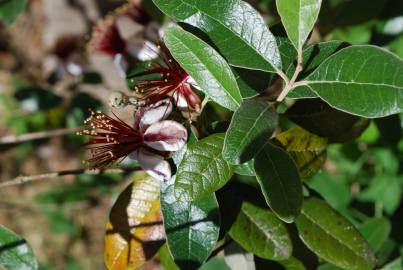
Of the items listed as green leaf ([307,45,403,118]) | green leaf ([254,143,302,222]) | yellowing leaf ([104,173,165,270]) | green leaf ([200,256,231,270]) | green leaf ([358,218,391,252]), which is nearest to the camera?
green leaf ([307,45,403,118])

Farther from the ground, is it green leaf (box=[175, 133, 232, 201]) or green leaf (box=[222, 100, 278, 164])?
green leaf (box=[222, 100, 278, 164])

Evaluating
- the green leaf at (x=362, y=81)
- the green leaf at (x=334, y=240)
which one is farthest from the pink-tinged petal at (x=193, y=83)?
the green leaf at (x=334, y=240)

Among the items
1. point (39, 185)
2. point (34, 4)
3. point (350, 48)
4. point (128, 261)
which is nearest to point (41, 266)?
point (39, 185)

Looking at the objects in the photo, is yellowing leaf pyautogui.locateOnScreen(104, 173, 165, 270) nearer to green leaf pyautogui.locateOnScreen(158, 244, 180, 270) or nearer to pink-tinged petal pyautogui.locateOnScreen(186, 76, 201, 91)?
green leaf pyautogui.locateOnScreen(158, 244, 180, 270)

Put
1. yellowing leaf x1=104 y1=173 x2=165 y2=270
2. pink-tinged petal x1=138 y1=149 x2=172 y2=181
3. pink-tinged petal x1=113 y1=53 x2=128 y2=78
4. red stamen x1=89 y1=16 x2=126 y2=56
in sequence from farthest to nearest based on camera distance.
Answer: red stamen x1=89 y1=16 x2=126 y2=56, pink-tinged petal x1=113 y1=53 x2=128 y2=78, yellowing leaf x1=104 y1=173 x2=165 y2=270, pink-tinged petal x1=138 y1=149 x2=172 y2=181

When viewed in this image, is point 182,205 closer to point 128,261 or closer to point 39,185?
point 128,261

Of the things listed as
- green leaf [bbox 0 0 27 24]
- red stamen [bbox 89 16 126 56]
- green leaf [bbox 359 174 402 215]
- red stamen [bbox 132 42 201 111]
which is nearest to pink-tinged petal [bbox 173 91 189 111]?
red stamen [bbox 132 42 201 111]

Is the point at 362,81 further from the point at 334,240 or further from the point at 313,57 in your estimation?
the point at 334,240

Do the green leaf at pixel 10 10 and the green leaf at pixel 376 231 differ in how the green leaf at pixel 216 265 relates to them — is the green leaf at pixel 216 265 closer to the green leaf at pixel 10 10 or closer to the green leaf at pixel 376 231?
the green leaf at pixel 376 231
